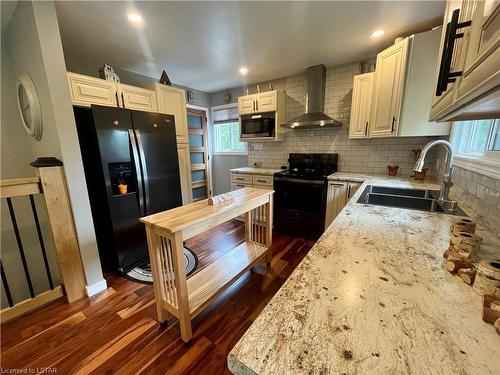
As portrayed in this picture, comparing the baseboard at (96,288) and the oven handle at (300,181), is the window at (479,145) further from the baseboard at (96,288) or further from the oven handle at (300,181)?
the baseboard at (96,288)

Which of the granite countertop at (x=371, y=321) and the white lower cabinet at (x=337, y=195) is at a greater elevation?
the granite countertop at (x=371, y=321)

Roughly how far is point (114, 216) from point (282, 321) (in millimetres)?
2247

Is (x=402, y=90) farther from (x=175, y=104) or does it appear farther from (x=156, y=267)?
(x=156, y=267)

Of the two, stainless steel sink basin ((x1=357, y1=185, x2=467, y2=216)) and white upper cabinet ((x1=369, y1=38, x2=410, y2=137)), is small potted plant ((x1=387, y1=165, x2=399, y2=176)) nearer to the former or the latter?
white upper cabinet ((x1=369, y1=38, x2=410, y2=137))

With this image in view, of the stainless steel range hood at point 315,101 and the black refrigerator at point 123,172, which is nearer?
the black refrigerator at point 123,172

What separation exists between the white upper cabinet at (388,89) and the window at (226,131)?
2.46 metres

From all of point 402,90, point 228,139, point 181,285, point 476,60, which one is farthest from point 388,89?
point 228,139

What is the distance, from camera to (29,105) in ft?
6.37

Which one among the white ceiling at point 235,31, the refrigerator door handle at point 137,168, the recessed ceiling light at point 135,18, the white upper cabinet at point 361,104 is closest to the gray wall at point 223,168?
the white ceiling at point 235,31

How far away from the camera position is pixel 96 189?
2.19 m

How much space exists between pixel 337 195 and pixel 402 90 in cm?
137

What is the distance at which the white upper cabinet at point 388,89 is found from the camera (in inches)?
87.4

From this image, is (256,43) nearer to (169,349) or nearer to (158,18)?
(158,18)

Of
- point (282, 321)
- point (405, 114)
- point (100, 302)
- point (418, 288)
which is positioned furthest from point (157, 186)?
point (405, 114)
